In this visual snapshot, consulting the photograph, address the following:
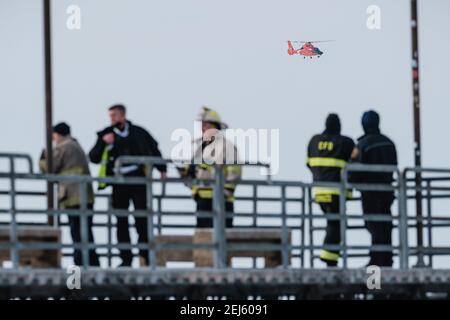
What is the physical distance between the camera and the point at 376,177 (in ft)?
87.0

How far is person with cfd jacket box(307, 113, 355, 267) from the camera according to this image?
2633 centimetres

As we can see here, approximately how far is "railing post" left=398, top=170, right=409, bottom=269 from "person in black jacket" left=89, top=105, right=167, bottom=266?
3.02 metres

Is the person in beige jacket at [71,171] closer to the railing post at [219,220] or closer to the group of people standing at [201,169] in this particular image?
the group of people standing at [201,169]

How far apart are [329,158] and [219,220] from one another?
8.25 ft

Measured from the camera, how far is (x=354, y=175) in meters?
26.6

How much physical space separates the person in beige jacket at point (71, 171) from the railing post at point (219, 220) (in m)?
1.73

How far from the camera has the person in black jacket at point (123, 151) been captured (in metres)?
25.2

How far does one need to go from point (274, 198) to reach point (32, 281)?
575 centimetres

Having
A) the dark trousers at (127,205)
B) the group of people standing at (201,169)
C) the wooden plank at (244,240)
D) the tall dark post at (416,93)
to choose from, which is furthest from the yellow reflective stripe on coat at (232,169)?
the tall dark post at (416,93)

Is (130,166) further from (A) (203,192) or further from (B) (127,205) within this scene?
(A) (203,192)

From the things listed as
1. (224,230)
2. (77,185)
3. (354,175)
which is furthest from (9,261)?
(354,175)

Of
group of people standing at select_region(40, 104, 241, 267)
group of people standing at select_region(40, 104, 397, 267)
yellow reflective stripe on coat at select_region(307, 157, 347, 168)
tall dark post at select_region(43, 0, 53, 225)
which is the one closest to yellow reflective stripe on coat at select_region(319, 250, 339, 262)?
group of people standing at select_region(40, 104, 397, 267)

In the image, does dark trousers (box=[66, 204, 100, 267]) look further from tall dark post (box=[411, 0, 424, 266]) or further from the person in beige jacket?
tall dark post (box=[411, 0, 424, 266])

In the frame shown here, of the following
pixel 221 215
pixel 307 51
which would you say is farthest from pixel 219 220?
pixel 307 51
